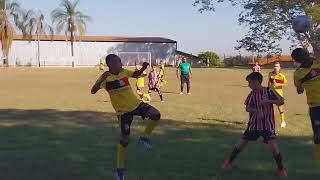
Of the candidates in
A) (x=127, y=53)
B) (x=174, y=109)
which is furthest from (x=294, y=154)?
(x=127, y=53)

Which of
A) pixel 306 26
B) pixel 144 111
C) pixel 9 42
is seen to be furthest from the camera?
pixel 9 42

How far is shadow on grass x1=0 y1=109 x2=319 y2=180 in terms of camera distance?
7.19m

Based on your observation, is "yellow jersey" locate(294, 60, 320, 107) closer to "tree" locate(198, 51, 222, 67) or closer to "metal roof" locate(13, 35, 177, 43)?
"tree" locate(198, 51, 222, 67)

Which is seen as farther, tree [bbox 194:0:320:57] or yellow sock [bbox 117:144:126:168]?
tree [bbox 194:0:320:57]

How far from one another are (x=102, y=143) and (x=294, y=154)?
11.3 feet

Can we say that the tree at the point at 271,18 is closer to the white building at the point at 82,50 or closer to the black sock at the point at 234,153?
the black sock at the point at 234,153

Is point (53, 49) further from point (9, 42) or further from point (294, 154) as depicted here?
point (294, 154)

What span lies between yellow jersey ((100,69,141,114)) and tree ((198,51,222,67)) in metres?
63.3

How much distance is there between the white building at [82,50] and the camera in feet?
254

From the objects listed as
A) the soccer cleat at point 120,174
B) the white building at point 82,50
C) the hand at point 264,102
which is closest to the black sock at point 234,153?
the hand at point 264,102

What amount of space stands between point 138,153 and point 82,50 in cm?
7214

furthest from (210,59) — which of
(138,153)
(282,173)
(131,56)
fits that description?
(282,173)

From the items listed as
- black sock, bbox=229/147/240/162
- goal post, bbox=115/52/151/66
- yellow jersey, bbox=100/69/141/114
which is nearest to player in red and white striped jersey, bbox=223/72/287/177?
black sock, bbox=229/147/240/162

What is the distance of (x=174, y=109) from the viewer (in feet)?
56.8
